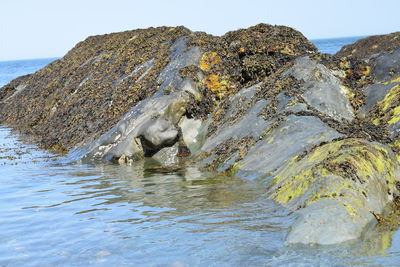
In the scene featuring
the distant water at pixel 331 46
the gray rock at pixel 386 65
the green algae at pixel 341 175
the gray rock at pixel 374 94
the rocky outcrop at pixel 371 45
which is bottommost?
the green algae at pixel 341 175

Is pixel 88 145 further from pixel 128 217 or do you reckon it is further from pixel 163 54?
pixel 128 217

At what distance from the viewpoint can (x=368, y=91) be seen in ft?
37.7

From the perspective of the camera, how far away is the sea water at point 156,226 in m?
5.38

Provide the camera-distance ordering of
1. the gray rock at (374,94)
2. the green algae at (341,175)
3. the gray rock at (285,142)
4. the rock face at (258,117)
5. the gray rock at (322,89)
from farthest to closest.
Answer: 1. the gray rock at (374,94)
2. the gray rock at (322,89)
3. the gray rock at (285,142)
4. the rock face at (258,117)
5. the green algae at (341,175)

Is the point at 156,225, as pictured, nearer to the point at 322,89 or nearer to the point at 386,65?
the point at 322,89

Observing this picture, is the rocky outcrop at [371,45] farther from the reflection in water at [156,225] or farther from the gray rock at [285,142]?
the reflection in water at [156,225]

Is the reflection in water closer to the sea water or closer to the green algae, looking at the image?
the sea water

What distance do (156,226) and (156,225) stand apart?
5cm

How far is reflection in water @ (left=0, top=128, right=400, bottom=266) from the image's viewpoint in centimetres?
541

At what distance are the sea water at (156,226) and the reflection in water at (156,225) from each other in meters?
0.01

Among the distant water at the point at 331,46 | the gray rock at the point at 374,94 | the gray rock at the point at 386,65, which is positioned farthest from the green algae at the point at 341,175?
the distant water at the point at 331,46

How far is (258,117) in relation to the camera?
1112cm

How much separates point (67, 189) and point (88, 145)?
3952 mm

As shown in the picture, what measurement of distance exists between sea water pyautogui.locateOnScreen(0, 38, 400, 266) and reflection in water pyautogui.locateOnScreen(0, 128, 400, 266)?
12mm
